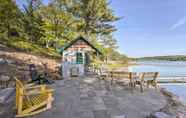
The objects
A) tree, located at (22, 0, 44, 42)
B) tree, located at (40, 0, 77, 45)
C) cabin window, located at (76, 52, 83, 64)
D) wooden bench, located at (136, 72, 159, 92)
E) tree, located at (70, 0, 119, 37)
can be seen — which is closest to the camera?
wooden bench, located at (136, 72, 159, 92)

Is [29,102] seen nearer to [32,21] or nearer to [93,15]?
[93,15]

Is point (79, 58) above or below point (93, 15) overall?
below

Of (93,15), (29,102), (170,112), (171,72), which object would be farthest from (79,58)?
(171,72)

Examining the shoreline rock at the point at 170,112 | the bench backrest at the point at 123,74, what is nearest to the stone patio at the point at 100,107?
the shoreline rock at the point at 170,112

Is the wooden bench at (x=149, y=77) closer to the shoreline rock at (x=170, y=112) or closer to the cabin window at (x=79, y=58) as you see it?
the shoreline rock at (x=170, y=112)

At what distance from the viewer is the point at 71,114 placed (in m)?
4.59

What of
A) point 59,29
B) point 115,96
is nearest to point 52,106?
point 115,96

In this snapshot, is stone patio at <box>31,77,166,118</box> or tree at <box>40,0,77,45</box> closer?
stone patio at <box>31,77,166,118</box>

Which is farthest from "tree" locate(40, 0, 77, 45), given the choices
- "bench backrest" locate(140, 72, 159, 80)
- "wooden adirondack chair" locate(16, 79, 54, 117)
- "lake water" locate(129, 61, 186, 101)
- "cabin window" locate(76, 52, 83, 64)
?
"wooden adirondack chair" locate(16, 79, 54, 117)

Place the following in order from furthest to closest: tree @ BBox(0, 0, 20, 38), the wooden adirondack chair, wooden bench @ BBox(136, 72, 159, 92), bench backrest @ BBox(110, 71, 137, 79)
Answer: tree @ BBox(0, 0, 20, 38)
bench backrest @ BBox(110, 71, 137, 79)
wooden bench @ BBox(136, 72, 159, 92)
the wooden adirondack chair

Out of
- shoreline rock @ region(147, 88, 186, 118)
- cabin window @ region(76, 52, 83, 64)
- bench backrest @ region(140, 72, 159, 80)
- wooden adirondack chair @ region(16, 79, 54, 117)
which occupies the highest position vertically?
cabin window @ region(76, 52, 83, 64)

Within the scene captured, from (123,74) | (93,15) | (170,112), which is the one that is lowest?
(170,112)

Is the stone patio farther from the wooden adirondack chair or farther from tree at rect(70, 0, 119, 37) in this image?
tree at rect(70, 0, 119, 37)

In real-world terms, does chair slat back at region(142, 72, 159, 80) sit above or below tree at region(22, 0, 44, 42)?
below
